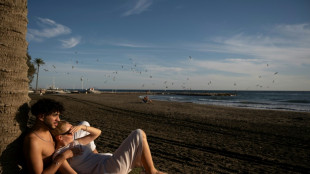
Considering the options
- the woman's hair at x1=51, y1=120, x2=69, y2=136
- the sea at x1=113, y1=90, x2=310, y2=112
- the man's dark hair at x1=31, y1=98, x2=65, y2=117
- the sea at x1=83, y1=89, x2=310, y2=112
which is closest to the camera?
the man's dark hair at x1=31, y1=98, x2=65, y2=117

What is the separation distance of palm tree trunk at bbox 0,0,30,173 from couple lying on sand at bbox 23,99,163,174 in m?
0.21

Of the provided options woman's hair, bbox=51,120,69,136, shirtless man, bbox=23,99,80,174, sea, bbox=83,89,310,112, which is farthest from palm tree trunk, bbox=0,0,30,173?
sea, bbox=83,89,310,112

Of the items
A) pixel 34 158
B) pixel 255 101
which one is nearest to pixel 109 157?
pixel 34 158

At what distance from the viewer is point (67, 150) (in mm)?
2543

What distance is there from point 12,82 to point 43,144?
0.85 m

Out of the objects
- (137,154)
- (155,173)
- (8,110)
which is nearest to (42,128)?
(8,110)

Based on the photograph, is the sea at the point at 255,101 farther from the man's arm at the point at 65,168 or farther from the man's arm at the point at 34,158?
the man's arm at the point at 34,158

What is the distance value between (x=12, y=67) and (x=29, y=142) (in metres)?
0.95

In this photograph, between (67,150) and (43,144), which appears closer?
(43,144)

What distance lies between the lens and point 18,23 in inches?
99.2

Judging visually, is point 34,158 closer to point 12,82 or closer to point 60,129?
point 60,129

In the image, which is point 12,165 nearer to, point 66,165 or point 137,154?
point 66,165

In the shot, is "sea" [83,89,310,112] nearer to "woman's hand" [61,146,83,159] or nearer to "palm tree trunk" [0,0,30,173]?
"woman's hand" [61,146,83,159]

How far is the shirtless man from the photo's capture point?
2.26 metres
